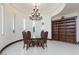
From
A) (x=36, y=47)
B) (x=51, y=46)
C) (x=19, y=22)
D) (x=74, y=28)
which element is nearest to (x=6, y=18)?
(x=19, y=22)

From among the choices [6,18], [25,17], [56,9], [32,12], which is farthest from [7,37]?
[56,9]

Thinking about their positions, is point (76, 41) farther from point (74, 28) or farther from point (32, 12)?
point (32, 12)

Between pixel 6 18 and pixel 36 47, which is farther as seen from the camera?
pixel 36 47

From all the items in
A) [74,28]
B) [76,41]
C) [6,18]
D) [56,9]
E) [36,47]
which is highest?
[56,9]

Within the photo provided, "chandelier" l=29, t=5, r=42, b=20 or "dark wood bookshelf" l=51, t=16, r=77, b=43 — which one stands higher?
"chandelier" l=29, t=5, r=42, b=20

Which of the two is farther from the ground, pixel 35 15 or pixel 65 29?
pixel 35 15

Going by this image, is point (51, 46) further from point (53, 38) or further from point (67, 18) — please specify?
point (67, 18)

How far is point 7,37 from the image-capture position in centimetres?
192

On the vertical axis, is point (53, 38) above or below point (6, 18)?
below

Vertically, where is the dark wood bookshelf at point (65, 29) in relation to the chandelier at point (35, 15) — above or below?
below

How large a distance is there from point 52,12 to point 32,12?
0.32 metres

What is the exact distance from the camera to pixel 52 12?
75.6 inches
